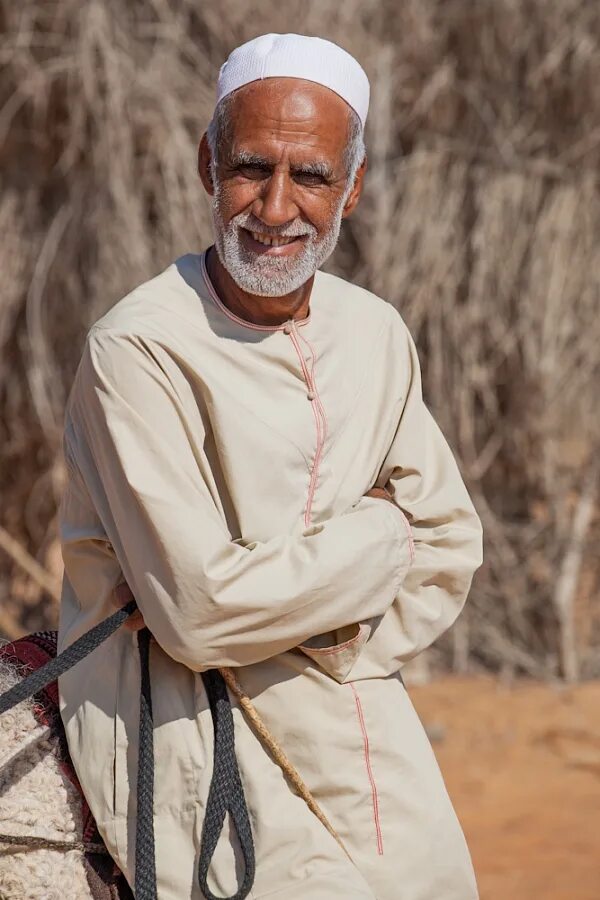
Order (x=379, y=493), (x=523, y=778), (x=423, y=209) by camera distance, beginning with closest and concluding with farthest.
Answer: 1. (x=379, y=493)
2. (x=523, y=778)
3. (x=423, y=209)

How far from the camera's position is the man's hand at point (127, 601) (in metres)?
2.16

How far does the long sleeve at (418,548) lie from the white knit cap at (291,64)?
0.53 meters

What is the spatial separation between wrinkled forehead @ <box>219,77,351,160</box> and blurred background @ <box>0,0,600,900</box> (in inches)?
152

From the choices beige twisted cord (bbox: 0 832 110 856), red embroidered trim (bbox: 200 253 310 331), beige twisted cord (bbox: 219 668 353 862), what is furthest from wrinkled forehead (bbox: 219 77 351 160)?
beige twisted cord (bbox: 0 832 110 856)

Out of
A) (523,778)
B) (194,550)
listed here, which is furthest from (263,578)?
(523,778)

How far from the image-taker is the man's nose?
221cm

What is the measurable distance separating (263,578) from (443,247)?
4654 mm

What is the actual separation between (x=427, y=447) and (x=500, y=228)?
419cm

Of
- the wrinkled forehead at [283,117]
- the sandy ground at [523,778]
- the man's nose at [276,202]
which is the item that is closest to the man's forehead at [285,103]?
the wrinkled forehead at [283,117]

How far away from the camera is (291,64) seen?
2250 millimetres

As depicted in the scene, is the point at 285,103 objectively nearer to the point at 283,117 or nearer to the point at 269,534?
the point at 283,117

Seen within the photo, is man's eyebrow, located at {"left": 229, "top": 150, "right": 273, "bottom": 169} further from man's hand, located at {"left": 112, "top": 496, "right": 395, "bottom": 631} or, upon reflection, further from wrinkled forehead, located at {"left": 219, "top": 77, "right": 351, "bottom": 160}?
man's hand, located at {"left": 112, "top": 496, "right": 395, "bottom": 631}

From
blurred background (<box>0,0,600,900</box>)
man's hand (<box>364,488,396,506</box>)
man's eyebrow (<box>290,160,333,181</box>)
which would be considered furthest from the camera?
blurred background (<box>0,0,600,900</box>)

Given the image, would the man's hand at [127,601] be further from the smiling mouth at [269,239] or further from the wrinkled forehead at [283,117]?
the wrinkled forehead at [283,117]
